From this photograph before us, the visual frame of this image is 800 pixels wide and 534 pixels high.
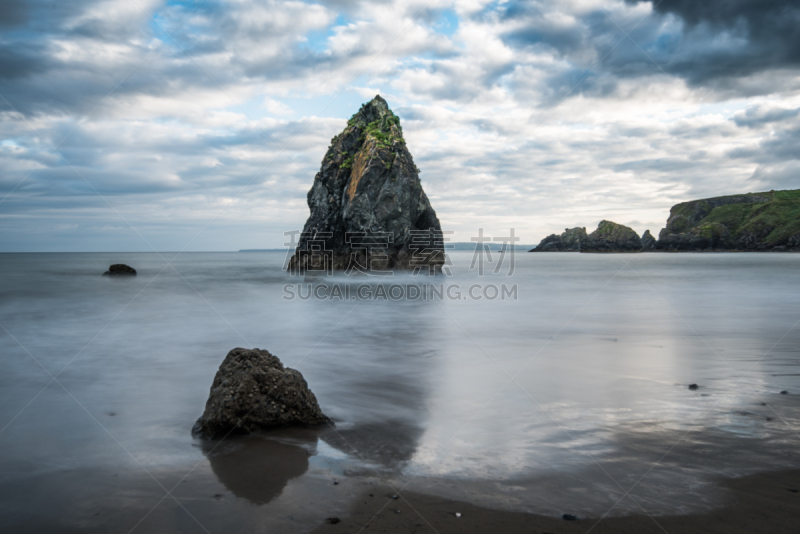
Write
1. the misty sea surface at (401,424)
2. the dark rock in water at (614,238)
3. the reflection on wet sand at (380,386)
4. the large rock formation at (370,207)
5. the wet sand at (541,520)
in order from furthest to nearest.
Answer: the dark rock in water at (614,238) < the large rock formation at (370,207) < the reflection on wet sand at (380,386) < the misty sea surface at (401,424) < the wet sand at (541,520)

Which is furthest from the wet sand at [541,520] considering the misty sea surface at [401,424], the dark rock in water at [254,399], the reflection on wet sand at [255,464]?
the dark rock in water at [254,399]

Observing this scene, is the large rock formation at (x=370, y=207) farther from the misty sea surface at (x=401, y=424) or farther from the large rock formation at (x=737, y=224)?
the large rock formation at (x=737, y=224)

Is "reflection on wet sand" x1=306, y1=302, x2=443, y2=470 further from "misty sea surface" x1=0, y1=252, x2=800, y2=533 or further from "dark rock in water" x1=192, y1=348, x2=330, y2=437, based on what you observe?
"dark rock in water" x1=192, y1=348, x2=330, y2=437

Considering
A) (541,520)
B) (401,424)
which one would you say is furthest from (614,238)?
(541,520)

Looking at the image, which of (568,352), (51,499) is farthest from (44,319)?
(568,352)

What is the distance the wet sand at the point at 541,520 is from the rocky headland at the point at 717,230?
131986 millimetres

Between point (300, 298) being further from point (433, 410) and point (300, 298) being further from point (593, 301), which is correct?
point (433, 410)

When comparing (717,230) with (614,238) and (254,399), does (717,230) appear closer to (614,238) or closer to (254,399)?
(614,238)

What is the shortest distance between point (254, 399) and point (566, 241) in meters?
159

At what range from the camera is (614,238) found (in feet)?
405

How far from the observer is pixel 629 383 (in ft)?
21.6

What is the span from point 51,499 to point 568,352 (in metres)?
8.28

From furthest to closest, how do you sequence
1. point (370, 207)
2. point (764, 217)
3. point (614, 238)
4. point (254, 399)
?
point (614, 238)
point (764, 217)
point (370, 207)
point (254, 399)

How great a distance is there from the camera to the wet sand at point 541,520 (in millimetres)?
2857
